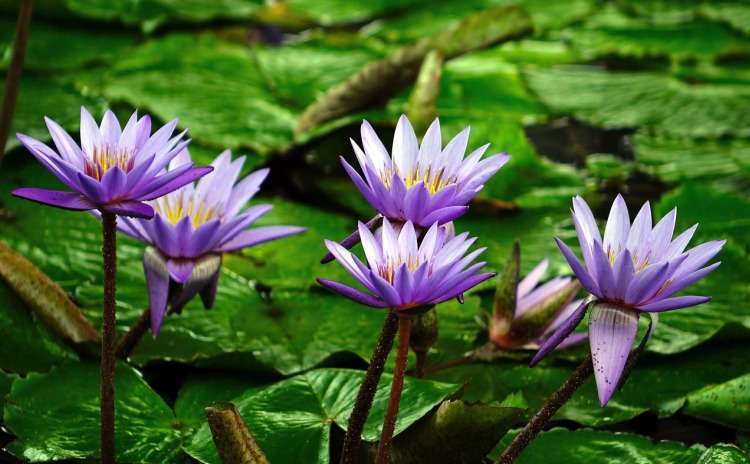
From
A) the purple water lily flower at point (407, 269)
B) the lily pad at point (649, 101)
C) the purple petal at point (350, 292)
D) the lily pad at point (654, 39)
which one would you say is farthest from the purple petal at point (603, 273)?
the lily pad at point (654, 39)

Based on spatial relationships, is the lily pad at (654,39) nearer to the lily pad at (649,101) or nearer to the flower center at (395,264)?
the lily pad at (649,101)

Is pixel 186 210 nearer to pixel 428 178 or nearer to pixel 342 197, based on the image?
pixel 428 178

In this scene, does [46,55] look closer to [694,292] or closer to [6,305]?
[6,305]

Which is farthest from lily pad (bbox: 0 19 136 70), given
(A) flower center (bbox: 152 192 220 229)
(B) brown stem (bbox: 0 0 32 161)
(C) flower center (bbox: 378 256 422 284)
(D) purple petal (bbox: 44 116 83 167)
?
(C) flower center (bbox: 378 256 422 284)

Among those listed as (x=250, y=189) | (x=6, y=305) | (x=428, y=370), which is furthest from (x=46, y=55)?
(x=428, y=370)

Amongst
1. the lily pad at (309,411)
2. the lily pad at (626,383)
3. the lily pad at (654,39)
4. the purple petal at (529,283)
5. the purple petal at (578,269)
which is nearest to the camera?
the purple petal at (578,269)

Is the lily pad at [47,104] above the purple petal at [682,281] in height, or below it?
above

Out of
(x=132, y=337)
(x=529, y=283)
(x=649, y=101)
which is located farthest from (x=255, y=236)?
(x=649, y=101)

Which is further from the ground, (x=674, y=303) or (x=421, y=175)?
(x=421, y=175)
